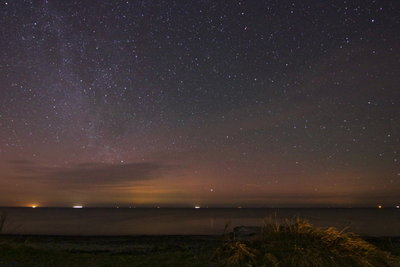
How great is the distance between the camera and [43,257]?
1383 cm

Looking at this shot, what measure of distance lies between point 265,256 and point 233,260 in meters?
0.85

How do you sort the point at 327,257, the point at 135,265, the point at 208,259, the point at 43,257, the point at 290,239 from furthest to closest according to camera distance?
the point at 43,257 < the point at 135,265 < the point at 208,259 < the point at 290,239 < the point at 327,257

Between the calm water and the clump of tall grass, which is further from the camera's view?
the calm water

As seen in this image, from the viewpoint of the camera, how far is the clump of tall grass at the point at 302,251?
31.8 ft

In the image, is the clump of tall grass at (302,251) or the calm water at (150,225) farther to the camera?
the calm water at (150,225)

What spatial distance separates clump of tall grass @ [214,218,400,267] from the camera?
31.8 feet

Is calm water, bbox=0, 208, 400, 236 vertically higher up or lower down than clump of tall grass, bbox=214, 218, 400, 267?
lower down

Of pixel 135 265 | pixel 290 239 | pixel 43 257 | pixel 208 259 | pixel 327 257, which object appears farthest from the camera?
pixel 43 257

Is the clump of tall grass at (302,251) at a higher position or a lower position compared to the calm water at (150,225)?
higher

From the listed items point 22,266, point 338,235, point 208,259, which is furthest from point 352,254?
point 22,266

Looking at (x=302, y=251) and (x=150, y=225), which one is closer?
(x=302, y=251)

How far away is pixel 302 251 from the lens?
988 cm

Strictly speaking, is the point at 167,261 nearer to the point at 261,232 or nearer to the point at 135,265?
the point at 135,265

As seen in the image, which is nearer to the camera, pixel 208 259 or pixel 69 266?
pixel 208 259
